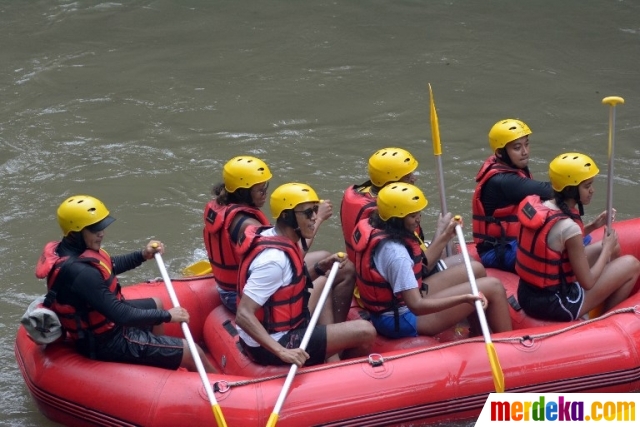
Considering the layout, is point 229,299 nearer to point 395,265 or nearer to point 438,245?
point 395,265

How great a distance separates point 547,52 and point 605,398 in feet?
21.9

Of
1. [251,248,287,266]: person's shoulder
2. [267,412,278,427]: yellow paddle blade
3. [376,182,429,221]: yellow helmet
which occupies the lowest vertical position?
[267,412,278,427]: yellow paddle blade

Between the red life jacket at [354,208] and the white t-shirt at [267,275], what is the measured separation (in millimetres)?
898

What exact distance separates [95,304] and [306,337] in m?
1.09

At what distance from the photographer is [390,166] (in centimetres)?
594

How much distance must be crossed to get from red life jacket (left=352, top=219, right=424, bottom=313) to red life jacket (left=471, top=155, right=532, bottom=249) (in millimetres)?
985

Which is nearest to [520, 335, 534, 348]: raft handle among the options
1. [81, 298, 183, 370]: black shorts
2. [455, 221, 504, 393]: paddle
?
[455, 221, 504, 393]: paddle

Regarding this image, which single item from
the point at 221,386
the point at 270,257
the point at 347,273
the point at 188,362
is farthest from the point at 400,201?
the point at 188,362

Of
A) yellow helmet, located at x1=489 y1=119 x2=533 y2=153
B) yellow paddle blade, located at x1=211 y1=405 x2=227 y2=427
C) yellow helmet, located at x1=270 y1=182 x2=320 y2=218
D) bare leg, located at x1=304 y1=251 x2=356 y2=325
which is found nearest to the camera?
yellow paddle blade, located at x1=211 y1=405 x2=227 y2=427

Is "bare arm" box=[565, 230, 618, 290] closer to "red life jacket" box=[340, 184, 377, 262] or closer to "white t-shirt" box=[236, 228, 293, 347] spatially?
"red life jacket" box=[340, 184, 377, 262]

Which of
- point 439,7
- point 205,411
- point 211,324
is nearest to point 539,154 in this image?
point 439,7

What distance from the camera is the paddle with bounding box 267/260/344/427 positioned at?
4.85 meters

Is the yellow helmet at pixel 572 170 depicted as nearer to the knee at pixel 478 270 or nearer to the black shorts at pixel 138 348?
the knee at pixel 478 270

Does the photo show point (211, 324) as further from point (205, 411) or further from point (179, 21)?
point (179, 21)
